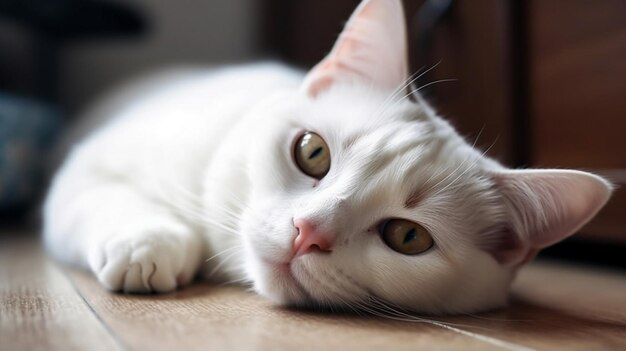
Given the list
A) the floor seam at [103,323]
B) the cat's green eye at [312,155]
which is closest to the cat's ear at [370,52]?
the cat's green eye at [312,155]

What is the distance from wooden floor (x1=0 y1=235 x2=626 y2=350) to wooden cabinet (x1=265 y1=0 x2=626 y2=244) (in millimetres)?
448

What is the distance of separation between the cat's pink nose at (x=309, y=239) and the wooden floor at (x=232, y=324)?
0.11 metres

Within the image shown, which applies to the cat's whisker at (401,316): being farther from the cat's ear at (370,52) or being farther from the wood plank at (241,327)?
the cat's ear at (370,52)

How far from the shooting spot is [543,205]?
106cm

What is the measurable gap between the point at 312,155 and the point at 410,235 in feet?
0.71

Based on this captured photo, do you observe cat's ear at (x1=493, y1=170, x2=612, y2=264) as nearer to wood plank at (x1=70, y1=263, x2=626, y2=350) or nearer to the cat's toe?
wood plank at (x1=70, y1=263, x2=626, y2=350)

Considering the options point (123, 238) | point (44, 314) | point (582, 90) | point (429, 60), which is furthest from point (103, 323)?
point (429, 60)

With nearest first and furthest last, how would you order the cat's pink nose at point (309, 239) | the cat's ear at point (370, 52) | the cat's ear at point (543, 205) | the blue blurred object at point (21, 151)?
the cat's pink nose at point (309, 239) → the cat's ear at point (543, 205) → the cat's ear at point (370, 52) → the blue blurred object at point (21, 151)

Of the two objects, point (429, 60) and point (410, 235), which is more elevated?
point (429, 60)

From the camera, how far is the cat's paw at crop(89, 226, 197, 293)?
1.01 metres

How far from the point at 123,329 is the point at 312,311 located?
1.01 ft

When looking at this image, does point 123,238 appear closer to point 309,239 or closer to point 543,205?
point 309,239

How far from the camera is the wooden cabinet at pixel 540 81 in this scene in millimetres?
1481

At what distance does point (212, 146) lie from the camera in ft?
4.30
